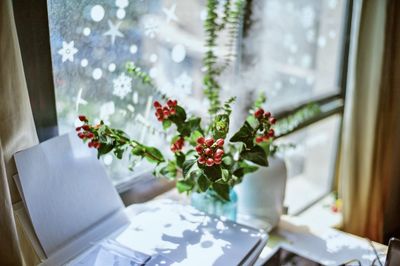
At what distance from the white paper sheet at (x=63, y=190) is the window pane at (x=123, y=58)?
0.43 ft

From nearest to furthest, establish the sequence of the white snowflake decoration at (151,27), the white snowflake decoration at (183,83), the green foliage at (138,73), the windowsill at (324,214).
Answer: the green foliage at (138,73) → the white snowflake decoration at (151,27) → the white snowflake decoration at (183,83) → the windowsill at (324,214)

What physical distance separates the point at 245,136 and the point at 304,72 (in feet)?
3.77

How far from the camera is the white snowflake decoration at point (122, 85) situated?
1218mm

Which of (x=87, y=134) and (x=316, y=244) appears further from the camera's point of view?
(x=316, y=244)

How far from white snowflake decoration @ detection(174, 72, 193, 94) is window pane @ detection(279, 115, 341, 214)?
0.82 metres

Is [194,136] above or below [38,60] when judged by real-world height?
below

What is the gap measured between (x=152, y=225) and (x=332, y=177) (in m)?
1.52

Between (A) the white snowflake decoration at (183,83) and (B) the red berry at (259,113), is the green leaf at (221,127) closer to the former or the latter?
(B) the red berry at (259,113)

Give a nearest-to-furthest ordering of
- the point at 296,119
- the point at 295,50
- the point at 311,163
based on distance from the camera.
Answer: the point at 296,119 < the point at 295,50 < the point at 311,163

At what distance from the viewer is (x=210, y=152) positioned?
0.91 meters

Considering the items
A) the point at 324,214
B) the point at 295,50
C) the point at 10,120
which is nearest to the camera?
the point at 10,120

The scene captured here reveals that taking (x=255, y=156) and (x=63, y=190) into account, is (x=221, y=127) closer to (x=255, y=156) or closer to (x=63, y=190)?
(x=255, y=156)

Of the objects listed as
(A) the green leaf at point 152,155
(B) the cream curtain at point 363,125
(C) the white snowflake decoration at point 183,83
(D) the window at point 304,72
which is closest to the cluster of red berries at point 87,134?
(A) the green leaf at point 152,155

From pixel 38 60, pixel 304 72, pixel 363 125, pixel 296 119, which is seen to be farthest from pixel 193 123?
pixel 304 72
